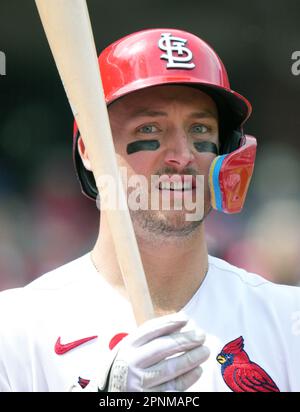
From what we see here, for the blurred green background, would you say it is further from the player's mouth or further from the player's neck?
the player's mouth

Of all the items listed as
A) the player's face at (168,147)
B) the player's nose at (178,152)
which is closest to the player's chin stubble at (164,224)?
the player's face at (168,147)

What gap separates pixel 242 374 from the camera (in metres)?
1.53

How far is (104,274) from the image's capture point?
1.63 metres

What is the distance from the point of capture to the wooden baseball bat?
1.22m

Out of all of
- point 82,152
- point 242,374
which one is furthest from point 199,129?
point 242,374

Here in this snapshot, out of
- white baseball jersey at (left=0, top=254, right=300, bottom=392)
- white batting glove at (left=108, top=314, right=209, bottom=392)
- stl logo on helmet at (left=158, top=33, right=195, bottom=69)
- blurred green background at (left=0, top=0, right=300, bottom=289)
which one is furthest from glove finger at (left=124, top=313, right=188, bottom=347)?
blurred green background at (left=0, top=0, right=300, bottom=289)

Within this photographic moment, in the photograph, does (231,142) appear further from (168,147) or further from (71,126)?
(71,126)

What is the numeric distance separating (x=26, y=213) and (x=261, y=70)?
1.03m

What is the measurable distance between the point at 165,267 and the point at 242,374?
0.98 ft

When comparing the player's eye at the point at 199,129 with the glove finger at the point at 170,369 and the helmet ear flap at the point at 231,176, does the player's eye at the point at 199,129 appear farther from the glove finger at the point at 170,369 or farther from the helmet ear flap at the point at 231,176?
the glove finger at the point at 170,369

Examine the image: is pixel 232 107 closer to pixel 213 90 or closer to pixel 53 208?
pixel 213 90

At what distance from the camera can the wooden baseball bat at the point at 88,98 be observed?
1225mm

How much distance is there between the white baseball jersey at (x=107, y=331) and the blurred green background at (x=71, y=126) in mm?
805

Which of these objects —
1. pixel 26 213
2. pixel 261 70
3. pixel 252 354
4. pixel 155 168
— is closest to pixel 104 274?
pixel 155 168
